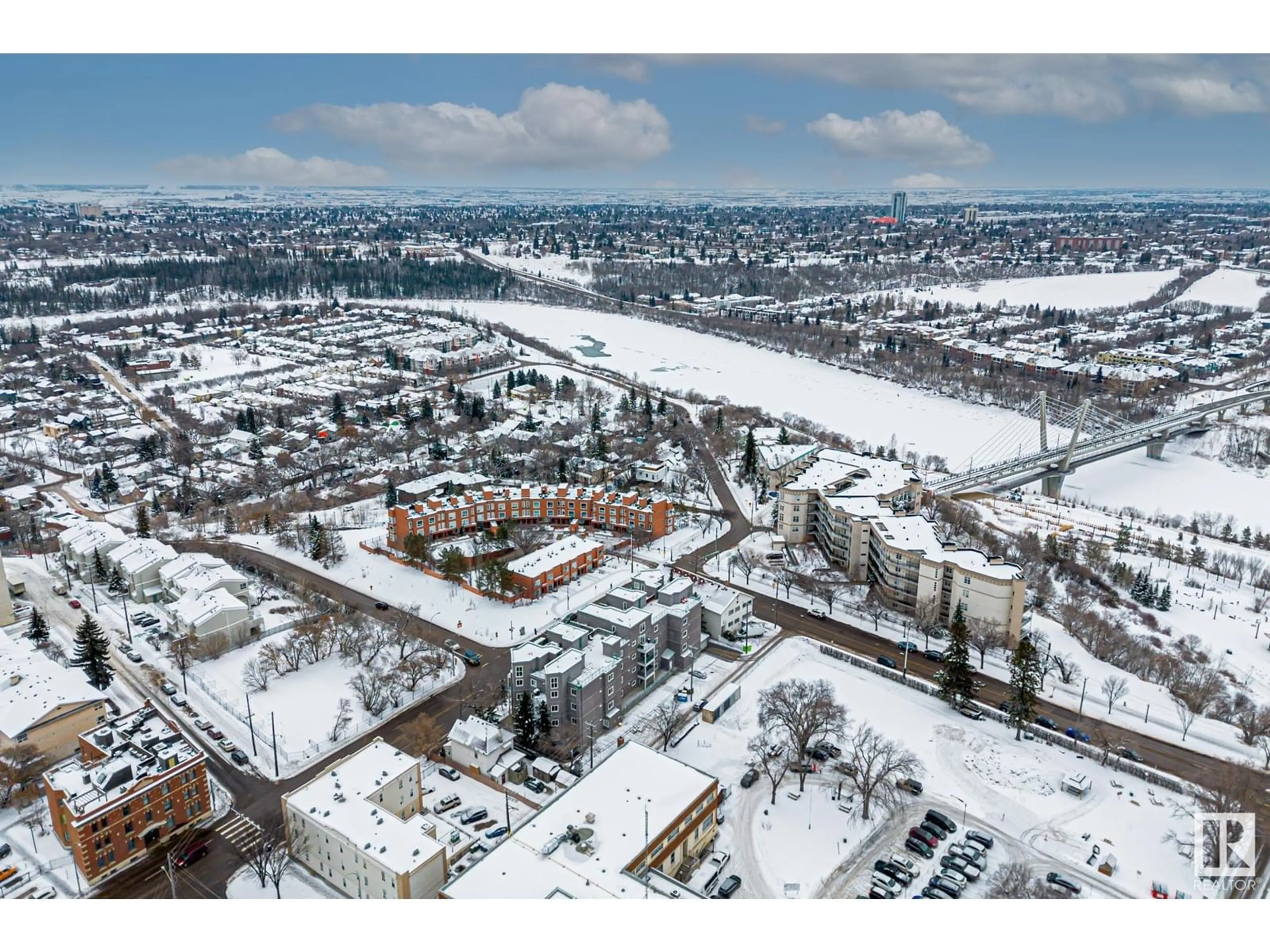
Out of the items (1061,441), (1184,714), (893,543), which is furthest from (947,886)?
(1061,441)

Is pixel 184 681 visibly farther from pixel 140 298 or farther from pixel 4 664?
pixel 140 298

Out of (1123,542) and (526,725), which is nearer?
(526,725)

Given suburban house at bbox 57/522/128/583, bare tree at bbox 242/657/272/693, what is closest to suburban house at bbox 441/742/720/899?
bare tree at bbox 242/657/272/693

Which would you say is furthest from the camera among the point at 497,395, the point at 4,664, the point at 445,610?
the point at 497,395

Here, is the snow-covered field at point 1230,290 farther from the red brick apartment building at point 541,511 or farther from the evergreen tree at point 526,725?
the evergreen tree at point 526,725

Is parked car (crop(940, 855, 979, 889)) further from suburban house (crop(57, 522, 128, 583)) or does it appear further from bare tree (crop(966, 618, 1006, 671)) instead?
suburban house (crop(57, 522, 128, 583))

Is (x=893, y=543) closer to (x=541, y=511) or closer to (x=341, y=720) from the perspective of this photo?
(x=541, y=511)

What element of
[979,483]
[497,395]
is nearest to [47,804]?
[979,483]
